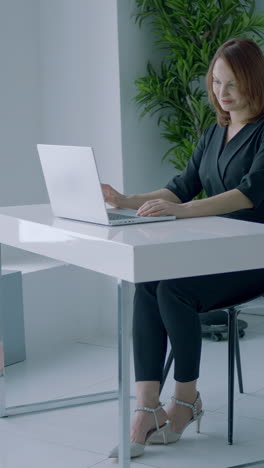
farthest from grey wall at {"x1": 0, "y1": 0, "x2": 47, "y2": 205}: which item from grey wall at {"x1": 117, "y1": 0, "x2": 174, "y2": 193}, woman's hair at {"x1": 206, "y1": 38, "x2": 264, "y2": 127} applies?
woman's hair at {"x1": 206, "y1": 38, "x2": 264, "y2": 127}

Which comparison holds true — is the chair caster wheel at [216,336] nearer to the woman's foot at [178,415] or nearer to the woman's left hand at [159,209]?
the woman's foot at [178,415]

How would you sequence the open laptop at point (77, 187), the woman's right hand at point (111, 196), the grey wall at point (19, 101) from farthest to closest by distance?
the grey wall at point (19, 101), the woman's right hand at point (111, 196), the open laptop at point (77, 187)

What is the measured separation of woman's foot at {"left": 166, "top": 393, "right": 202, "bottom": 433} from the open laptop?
1.99ft

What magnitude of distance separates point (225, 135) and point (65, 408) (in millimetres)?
1118

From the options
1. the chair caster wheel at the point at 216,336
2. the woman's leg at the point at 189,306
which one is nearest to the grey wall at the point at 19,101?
the chair caster wheel at the point at 216,336

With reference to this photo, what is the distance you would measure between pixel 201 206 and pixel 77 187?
380 mm

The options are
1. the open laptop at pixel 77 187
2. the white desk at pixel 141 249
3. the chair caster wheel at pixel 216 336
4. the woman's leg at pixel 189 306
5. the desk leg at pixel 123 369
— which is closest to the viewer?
the white desk at pixel 141 249

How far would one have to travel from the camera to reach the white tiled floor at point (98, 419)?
8.59ft

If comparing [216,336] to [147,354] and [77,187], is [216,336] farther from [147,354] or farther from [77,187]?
[77,187]

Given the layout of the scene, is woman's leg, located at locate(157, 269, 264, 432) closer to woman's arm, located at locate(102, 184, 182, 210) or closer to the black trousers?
the black trousers

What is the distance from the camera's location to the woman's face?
111 inches

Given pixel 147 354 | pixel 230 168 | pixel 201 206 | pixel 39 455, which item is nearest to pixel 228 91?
pixel 230 168

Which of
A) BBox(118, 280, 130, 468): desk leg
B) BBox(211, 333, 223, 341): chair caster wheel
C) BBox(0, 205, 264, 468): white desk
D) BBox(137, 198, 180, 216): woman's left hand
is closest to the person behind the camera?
BBox(0, 205, 264, 468): white desk

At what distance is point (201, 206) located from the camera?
254cm
